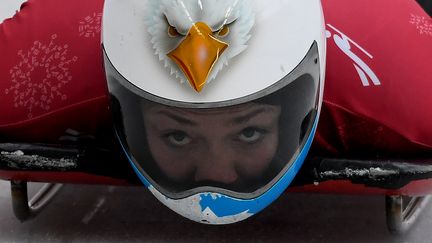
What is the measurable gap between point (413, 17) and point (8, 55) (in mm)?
1254

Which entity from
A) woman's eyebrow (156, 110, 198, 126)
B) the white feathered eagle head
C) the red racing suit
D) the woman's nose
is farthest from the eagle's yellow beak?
the red racing suit

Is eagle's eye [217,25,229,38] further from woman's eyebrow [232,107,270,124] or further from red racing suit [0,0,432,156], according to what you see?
red racing suit [0,0,432,156]

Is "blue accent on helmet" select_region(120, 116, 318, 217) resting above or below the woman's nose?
below

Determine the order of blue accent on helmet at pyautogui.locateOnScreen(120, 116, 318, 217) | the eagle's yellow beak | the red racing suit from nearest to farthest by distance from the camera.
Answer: the eagle's yellow beak → blue accent on helmet at pyautogui.locateOnScreen(120, 116, 318, 217) → the red racing suit

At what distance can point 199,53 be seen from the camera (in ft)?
6.56

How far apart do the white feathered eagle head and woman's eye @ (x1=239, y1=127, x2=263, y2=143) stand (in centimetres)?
18

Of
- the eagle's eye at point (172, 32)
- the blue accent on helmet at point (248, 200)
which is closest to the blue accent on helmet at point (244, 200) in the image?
the blue accent on helmet at point (248, 200)

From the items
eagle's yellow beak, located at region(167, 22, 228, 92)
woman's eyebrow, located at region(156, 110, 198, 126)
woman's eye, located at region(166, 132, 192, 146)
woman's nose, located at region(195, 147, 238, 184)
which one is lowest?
woman's nose, located at region(195, 147, 238, 184)

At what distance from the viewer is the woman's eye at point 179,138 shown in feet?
6.98

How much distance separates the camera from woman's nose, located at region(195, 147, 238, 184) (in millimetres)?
2145

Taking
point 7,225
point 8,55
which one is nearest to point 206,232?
point 7,225

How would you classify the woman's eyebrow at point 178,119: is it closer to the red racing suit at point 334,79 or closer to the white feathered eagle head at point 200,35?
the white feathered eagle head at point 200,35

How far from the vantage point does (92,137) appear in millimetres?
2598

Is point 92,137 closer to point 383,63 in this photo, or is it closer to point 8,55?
point 8,55
